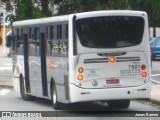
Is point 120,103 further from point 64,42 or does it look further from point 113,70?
point 64,42

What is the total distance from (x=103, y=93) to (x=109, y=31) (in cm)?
165

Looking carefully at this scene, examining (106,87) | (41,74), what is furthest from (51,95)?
(106,87)

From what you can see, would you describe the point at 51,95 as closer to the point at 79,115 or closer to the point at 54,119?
the point at 79,115

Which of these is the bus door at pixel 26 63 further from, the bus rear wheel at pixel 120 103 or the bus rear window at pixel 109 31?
the bus rear window at pixel 109 31

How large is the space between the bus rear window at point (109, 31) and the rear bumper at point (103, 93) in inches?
44.8

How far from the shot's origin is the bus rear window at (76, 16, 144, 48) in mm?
18875

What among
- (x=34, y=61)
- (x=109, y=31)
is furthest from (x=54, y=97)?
(x=109, y=31)

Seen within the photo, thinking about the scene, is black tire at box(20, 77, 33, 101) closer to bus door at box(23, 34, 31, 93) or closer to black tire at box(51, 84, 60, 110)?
bus door at box(23, 34, 31, 93)

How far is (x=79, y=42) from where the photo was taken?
61.6 ft

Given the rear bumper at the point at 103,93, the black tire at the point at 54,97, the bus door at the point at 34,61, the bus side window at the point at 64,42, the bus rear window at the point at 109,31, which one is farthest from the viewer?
the bus door at the point at 34,61

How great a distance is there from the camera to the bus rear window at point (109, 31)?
18875mm

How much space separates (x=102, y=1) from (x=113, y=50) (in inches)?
556

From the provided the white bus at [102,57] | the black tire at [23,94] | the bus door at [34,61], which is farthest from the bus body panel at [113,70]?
the black tire at [23,94]

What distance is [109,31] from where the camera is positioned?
19.0 meters
